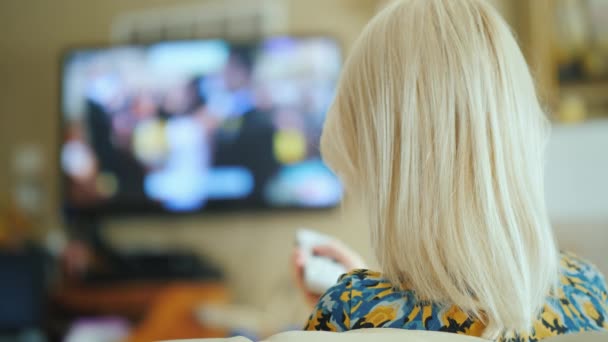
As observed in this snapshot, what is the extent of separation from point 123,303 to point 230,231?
60cm

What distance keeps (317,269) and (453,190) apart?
0.30m

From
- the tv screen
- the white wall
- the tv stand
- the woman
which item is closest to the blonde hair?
the woman

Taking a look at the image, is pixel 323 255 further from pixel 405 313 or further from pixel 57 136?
pixel 57 136

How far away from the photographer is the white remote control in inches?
35.6

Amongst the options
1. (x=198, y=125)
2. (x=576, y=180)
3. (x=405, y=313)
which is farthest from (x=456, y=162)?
(x=198, y=125)

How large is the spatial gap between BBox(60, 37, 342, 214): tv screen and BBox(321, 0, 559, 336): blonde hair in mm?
1852

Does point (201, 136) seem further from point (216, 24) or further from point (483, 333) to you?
point (483, 333)

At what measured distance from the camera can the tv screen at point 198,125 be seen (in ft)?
8.59

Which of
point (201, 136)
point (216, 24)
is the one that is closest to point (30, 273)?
point (201, 136)

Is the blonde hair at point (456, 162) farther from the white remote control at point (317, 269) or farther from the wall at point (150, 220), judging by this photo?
the wall at point (150, 220)

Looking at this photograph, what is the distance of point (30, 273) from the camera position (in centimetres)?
242

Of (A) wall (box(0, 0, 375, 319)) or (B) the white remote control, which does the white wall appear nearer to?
(B) the white remote control

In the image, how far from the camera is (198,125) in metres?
2.69

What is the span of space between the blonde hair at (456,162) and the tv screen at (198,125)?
72.9 inches
